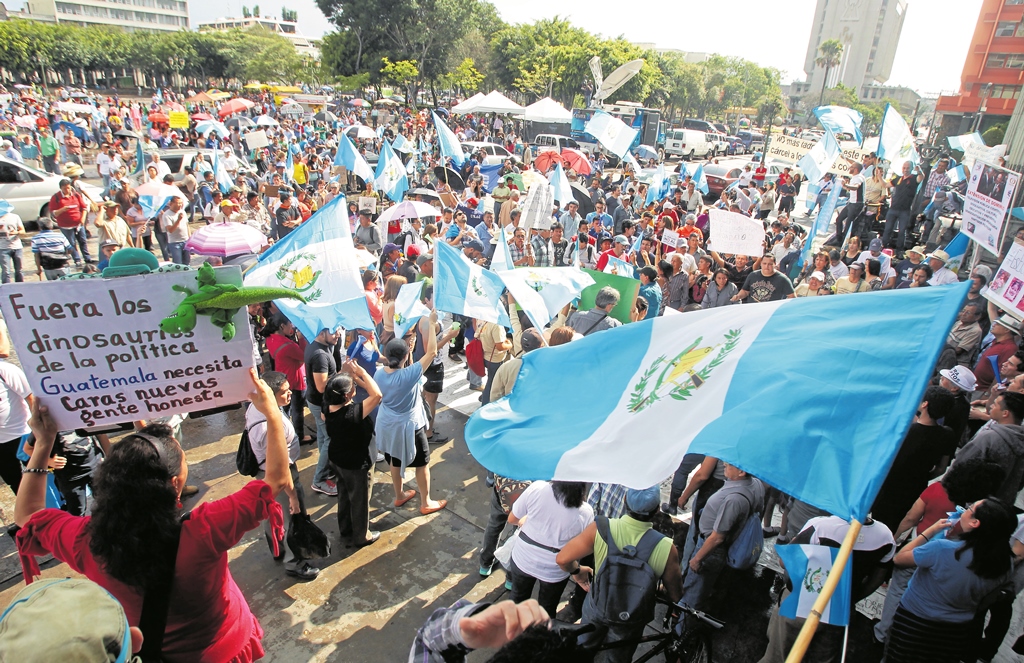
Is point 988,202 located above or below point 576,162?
above

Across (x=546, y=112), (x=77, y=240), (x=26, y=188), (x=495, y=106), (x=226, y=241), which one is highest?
(x=495, y=106)

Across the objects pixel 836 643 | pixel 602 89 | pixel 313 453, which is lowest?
pixel 313 453

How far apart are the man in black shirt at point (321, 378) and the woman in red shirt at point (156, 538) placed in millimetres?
2574

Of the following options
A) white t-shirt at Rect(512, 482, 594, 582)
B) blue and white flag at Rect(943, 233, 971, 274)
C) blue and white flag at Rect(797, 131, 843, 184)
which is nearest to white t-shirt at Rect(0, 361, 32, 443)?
white t-shirt at Rect(512, 482, 594, 582)

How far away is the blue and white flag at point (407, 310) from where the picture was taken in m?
6.19

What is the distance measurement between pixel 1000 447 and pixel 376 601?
4.72 metres

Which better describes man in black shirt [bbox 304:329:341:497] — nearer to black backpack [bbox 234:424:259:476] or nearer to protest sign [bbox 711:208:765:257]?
black backpack [bbox 234:424:259:476]

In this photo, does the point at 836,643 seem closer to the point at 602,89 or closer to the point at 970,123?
the point at 602,89

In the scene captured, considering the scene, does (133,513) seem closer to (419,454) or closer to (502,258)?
(419,454)

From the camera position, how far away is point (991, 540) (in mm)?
3203

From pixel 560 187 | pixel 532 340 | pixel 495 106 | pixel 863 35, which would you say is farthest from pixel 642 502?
pixel 863 35

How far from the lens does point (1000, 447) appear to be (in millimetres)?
4453

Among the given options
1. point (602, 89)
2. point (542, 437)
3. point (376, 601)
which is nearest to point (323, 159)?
point (602, 89)

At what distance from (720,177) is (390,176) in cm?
1452
